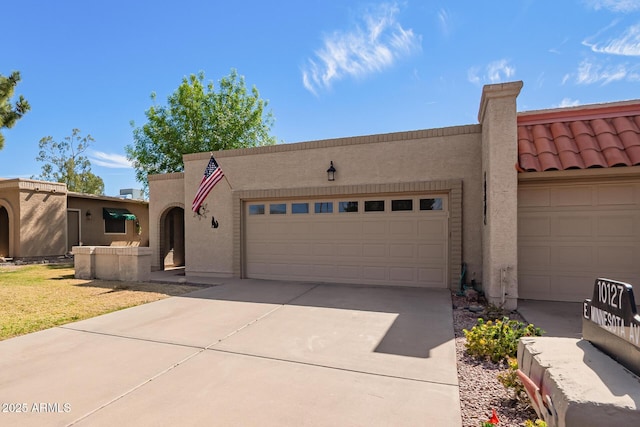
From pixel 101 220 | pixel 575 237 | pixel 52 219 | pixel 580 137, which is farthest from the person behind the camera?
pixel 101 220

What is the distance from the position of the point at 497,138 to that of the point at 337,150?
13.9 feet

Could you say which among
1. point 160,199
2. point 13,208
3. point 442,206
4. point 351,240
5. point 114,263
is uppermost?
point 160,199

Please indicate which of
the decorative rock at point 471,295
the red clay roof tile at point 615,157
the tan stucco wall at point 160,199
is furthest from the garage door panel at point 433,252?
the tan stucco wall at point 160,199

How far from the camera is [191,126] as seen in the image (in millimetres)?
23016

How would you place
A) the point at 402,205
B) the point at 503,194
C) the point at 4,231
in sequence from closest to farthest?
the point at 503,194, the point at 402,205, the point at 4,231

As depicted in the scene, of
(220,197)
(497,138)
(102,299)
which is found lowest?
(102,299)

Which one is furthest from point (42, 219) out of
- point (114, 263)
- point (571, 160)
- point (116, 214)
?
point (571, 160)

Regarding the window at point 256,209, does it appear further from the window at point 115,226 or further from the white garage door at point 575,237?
the window at point 115,226

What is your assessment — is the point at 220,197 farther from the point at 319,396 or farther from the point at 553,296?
the point at 553,296

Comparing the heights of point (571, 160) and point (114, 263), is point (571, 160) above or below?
above

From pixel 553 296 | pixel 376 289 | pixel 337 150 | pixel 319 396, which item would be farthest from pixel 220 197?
pixel 553 296

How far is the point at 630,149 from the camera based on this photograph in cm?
589

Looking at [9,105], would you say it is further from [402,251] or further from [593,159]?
[593,159]

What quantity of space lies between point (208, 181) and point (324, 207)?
387cm
